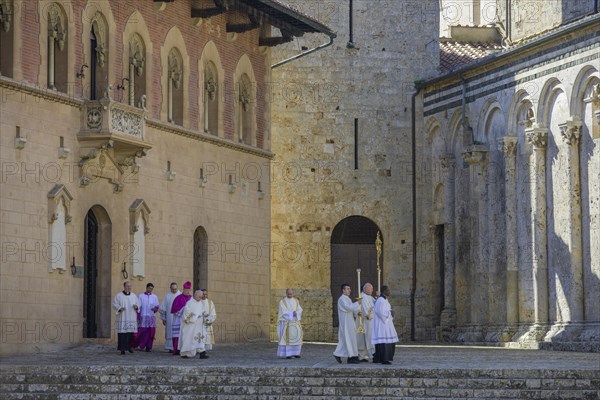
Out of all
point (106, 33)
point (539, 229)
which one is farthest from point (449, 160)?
point (106, 33)

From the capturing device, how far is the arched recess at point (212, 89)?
36.4 meters

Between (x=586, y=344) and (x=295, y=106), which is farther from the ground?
(x=295, y=106)

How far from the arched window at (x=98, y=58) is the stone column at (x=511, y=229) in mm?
10890

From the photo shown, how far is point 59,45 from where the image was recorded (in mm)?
30188

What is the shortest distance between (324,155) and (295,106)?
1558 millimetres

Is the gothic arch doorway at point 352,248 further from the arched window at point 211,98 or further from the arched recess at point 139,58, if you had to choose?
the arched recess at point 139,58

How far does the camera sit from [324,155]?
42250mm

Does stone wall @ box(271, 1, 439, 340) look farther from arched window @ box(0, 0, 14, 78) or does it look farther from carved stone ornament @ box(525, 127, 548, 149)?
arched window @ box(0, 0, 14, 78)

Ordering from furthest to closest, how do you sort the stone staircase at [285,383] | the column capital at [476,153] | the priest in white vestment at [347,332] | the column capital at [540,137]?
the column capital at [476,153], the column capital at [540,137], the priest in white vestment at [347,332], the stone staircase at [285,383]

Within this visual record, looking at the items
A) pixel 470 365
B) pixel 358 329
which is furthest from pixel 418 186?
pixel 470 365

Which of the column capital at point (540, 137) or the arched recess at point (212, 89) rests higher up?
the arched recess at point (212, 89)

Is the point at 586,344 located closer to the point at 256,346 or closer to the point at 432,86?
the point at 256,346

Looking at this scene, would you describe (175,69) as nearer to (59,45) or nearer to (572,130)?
(59,45)

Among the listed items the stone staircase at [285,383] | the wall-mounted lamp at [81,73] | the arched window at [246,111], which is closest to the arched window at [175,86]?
the arched window at [246,111]
